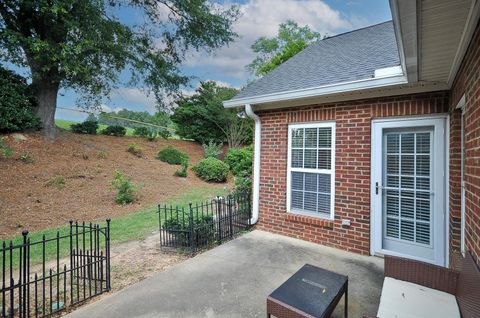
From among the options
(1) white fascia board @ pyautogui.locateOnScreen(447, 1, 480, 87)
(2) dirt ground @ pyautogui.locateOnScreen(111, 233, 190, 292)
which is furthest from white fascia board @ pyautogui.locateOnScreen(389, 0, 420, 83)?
(2) dirt ground @ pyautogui.locateOnScreen(111, 233, 190, 292)

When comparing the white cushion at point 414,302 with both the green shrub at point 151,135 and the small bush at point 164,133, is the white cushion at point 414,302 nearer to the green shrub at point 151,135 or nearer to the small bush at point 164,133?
the green shrub at point 151,135

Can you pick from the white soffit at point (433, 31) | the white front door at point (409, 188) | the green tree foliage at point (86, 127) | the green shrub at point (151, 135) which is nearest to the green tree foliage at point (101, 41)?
the green tree foliage at point (86, 127)

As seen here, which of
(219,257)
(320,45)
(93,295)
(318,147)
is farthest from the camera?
(320,45)

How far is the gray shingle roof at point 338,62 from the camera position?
439 cm

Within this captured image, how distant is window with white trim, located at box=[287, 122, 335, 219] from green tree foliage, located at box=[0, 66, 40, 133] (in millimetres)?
10630

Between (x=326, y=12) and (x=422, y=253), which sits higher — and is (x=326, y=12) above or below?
above

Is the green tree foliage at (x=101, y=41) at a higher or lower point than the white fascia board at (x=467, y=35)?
higher

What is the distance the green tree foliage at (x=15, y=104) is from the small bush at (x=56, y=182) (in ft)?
10.1

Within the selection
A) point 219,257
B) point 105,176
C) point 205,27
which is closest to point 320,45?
point 219,257

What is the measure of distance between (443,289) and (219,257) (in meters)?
2.78

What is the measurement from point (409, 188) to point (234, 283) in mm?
2921

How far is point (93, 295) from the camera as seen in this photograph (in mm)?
3270

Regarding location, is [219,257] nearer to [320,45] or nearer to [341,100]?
[341,100]

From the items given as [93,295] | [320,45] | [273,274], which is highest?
[320,45]
